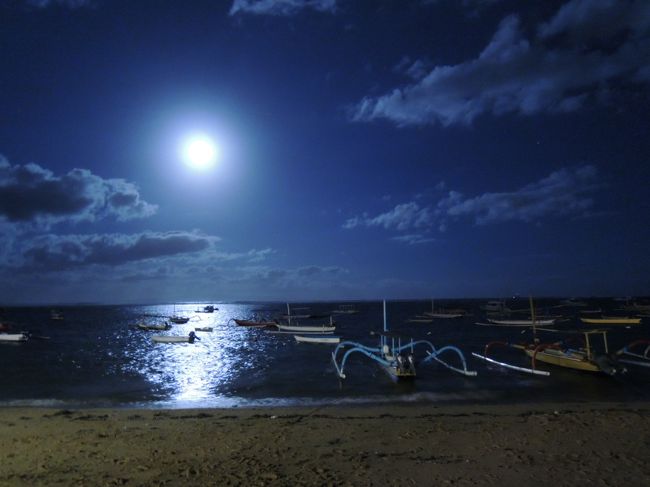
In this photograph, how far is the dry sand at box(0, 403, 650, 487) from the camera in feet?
29.7

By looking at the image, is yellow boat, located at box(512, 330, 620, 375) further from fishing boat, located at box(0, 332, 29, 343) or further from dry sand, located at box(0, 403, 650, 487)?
fishing boat, located at box(0, 332, 29, 343)

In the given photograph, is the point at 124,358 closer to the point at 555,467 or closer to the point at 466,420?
the point at 466,420

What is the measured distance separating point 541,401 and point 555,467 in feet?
38.4

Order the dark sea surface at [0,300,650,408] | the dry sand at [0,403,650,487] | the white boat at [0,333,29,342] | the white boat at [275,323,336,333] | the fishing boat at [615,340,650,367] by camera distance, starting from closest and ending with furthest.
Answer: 1. the dry sand at [0,403,650,487]
2. the dark sea surface at [0,300,650,408]
3. the fishing boat at [615,340,650,367]
4. the white boat at [0,333,29,342]
5. the white boat at [275,323,336,333]

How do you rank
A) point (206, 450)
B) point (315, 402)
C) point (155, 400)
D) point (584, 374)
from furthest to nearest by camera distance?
point (584, 374)
point (155, 400)
point (315, 402)
point (206, 450)

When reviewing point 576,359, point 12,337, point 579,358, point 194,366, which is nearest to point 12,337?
point 12,337

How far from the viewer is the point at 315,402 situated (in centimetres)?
1955

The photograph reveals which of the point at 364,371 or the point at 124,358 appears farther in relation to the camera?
the point at 124,358

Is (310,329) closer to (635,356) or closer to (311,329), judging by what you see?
(311,329)

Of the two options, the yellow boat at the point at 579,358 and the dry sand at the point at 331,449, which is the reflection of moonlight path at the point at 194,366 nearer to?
the dry sand at the point at 331,449

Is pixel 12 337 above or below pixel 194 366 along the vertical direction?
above

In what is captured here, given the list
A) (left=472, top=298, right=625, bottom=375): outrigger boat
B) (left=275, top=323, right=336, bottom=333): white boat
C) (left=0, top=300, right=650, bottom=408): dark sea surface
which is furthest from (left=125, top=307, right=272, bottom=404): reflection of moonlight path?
(left=472, top=298, right=625, bottom=375): outrigger boat

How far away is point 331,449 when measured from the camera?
36.5ft

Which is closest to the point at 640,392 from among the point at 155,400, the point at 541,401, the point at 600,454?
the point at 541,401
